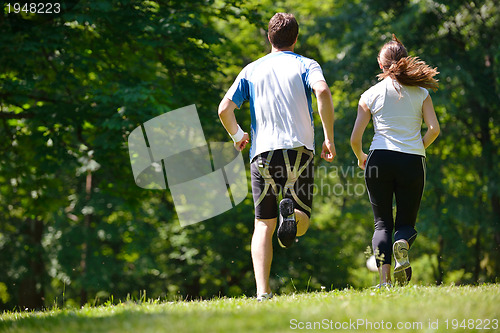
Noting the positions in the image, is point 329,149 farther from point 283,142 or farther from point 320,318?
point 320,318

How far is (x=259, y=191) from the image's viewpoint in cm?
416

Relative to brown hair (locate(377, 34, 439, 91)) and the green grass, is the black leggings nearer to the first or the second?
brown hair (locate(377, 34, 439, 91))

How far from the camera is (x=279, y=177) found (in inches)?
163

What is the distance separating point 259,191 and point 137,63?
328 inches

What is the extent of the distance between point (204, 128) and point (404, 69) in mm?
11169

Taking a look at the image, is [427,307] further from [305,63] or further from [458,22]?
[458,22]

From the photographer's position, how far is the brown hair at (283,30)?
4246 millimetres

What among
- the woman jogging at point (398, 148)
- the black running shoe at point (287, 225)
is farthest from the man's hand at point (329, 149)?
the black running shoe at point (287, 225)

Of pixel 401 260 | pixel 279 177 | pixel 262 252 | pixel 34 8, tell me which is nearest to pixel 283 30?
pixel 279 177

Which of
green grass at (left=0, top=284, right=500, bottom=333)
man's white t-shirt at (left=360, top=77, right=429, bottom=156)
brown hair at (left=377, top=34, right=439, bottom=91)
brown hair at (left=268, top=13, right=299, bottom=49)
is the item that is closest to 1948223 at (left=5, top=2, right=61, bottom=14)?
brown hair at (left=268, top=13, right=299, bottom=49)

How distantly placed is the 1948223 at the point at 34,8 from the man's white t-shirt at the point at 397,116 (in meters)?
6.50

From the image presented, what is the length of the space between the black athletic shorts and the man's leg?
0.07 metres

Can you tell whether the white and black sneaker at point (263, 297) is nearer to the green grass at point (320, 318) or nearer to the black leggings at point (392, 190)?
the green grass at point (320, 318)

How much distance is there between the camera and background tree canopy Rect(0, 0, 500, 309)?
9961mm
